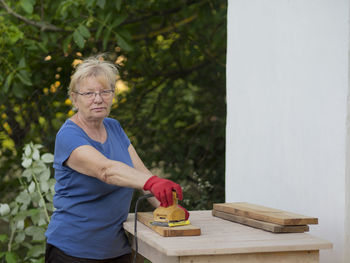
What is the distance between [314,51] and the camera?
2.47 meters

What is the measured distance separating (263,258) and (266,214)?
0.32 metres

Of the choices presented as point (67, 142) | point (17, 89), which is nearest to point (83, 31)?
point (17, 89)

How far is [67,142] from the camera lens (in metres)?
2.39

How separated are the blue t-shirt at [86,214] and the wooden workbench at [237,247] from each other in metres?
0.34

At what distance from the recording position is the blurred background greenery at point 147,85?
16.0 ft

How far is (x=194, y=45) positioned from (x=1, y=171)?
209 cm

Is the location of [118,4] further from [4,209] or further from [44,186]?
[4,209]

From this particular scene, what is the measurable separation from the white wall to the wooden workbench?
12.3 inches

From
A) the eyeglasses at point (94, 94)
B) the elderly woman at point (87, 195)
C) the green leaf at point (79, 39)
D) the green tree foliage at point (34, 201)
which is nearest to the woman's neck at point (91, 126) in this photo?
the elderly woman at point (87, 195)

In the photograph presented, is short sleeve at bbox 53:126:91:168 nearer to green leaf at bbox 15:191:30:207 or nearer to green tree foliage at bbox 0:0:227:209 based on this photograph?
green leaf at bbox 15:191:30:207

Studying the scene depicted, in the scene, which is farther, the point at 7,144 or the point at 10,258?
the point at 7,144

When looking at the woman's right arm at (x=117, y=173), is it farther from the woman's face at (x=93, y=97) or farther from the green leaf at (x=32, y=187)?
the green leaf at (x=32, y=187)

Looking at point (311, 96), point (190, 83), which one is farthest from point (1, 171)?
point (311, 96)

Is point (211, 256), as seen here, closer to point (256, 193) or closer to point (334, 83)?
point (334, 83)
